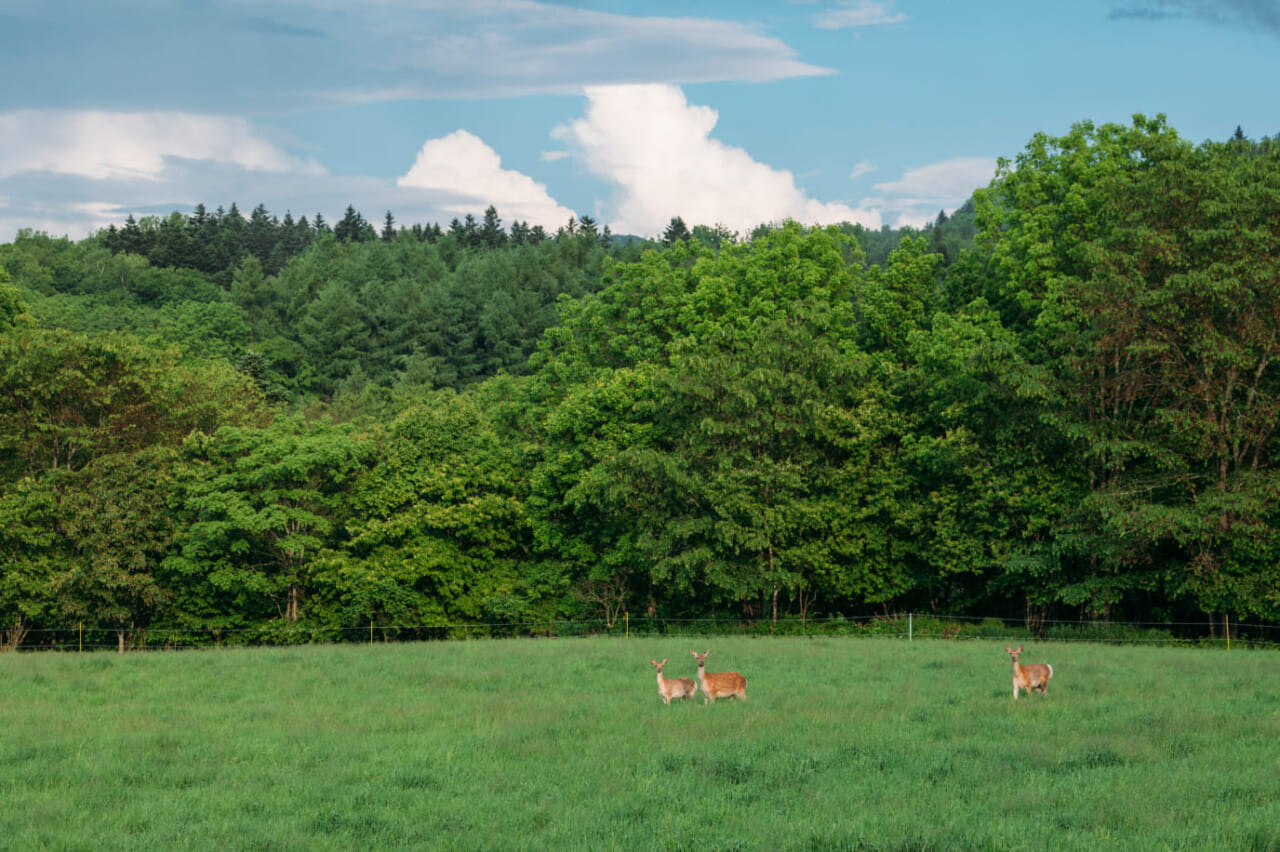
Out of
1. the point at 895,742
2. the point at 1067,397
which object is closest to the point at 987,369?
the point at 1067,397

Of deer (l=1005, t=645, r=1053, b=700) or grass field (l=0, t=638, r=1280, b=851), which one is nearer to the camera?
grass field (l=0, t=638, r=1280, b=851)

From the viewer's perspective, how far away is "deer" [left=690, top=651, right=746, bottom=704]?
18594mm

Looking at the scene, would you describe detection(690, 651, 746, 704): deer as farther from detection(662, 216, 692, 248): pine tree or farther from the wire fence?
detection(662, 216, 692, 248): pine tree

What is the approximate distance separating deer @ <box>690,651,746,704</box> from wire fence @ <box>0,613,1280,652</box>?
17.2 metres

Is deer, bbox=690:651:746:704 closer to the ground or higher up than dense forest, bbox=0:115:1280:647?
closer to the ground

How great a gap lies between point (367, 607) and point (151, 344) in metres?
23.3

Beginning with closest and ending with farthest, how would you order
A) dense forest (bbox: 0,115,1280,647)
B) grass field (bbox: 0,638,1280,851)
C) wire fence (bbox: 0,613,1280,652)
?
grass field (bbox: 0,638,1280,851)
dense forest (bbox: 0,115,1280,647)
wire fence (bbox: 0,613,1280,652)

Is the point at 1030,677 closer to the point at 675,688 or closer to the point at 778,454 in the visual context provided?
the point at 675,688

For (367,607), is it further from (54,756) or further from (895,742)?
(895,742)

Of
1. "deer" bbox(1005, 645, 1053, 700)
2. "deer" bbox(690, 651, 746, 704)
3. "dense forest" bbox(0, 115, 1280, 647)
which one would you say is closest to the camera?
"deer" bbox(690, 651, 746, 704)

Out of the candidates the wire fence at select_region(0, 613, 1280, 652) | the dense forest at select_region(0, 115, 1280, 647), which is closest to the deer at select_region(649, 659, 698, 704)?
the wire fence at select_region(0, 613, 1280, 652)

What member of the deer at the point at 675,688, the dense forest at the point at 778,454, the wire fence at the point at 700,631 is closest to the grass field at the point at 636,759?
the deer at the point at 675,688

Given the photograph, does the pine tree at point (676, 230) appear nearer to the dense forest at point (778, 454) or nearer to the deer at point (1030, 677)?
the dense forest at point (778, 454)

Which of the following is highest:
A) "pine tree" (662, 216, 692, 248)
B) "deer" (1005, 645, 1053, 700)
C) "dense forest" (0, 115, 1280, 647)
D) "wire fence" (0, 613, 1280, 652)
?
"pine tree" (662, 216, 692, 248)
